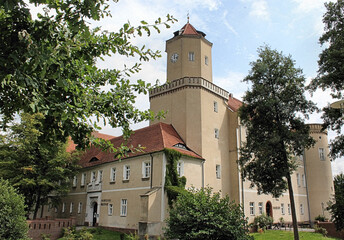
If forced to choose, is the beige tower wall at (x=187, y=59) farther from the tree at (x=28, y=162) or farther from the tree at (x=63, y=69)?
the tree at (x=63, y=69)

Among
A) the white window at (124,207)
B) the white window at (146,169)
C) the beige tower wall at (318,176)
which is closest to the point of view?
the white window at (146,169)

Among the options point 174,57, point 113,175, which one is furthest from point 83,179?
point 174,57

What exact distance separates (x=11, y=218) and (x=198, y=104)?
59.2 ft

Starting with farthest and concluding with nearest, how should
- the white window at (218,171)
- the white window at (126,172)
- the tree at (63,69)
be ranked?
the white window at (218,171)
the white window at (126,172)
the tree at (63,69)

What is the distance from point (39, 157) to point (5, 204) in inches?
506

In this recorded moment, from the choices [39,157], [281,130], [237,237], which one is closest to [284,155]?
[281,130]

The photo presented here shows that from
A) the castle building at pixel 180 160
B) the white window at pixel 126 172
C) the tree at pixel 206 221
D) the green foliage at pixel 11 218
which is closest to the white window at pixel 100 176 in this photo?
the castle building at pixel 180 160

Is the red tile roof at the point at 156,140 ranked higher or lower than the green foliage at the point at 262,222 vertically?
higher

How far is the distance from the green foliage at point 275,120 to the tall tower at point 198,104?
5529 mm

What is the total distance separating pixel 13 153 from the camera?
26.6 meters

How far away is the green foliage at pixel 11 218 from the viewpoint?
15.2m

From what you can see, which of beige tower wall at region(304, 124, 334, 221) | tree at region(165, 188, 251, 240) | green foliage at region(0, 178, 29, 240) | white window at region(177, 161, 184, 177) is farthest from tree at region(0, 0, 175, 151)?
beige tower wall at region(304, 124, 334, 221)

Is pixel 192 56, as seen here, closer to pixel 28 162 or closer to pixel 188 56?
pixel 188 56

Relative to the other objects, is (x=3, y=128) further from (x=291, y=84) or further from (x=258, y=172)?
(x=291, y=84)
